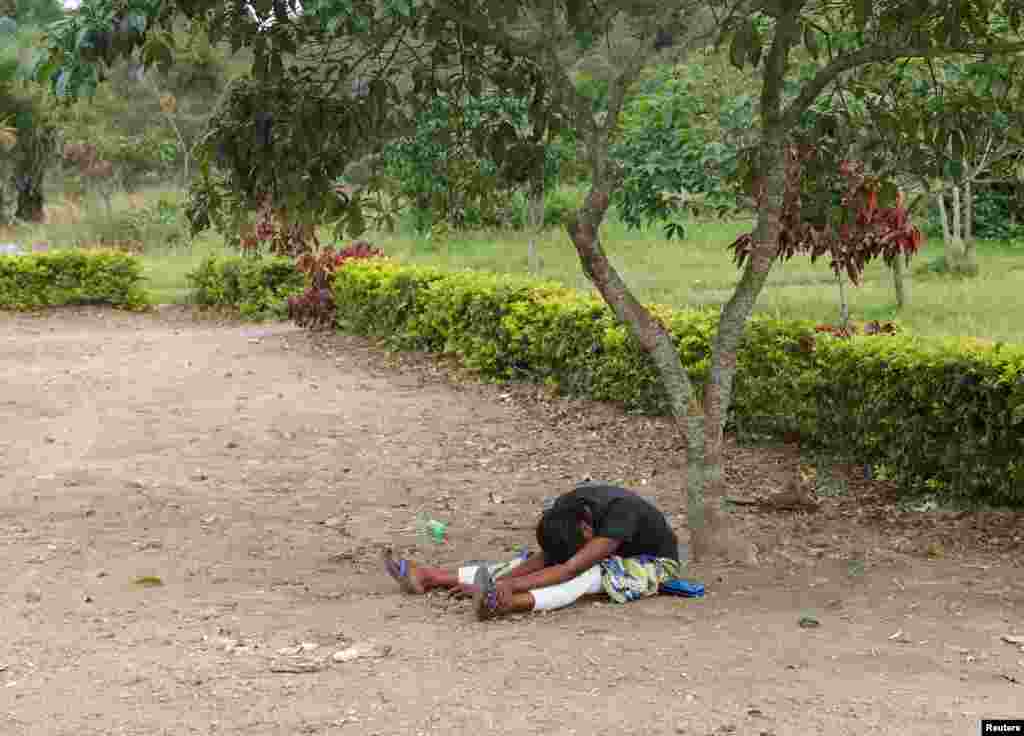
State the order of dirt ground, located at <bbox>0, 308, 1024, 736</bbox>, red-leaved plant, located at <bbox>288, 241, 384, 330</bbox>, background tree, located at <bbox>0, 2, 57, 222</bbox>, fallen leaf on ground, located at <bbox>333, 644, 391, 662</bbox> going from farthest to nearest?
background tree, located at <bbox>0, 2, 57, 222</bbox> < red-leaved plant, located at <bbox>288, 241, 384, 330</bbox> < fallen leaf on ground, located at <bbox>333, 644, 391, 662</bbox> < dirt ground, located at <bbox>0, 308, 1024, 736</bbox>

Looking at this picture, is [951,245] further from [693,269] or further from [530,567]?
[530,567]

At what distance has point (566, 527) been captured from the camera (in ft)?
18.5

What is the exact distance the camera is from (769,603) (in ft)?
18.9

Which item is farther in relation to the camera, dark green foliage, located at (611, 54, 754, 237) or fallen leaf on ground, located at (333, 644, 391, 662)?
dark green foliage, located at (611, 54, 754, 237)

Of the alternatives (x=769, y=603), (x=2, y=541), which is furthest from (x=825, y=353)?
(x=2, y=541)

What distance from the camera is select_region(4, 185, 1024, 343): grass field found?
13352mm

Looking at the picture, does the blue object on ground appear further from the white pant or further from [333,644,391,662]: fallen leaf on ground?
[333,644,391,662]: fallen leaf on ground

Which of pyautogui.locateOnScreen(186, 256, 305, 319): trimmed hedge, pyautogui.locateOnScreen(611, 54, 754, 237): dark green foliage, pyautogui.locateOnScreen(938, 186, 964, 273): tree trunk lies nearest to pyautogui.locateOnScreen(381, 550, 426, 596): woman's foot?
pyautogui.locateOnScreen(611, 54, 754, 237): dark green foliage

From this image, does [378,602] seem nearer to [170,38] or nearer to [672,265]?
[170,38]

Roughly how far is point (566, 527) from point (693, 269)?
13.3 m

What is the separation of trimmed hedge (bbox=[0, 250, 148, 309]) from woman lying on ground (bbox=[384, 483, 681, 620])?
14.0 m

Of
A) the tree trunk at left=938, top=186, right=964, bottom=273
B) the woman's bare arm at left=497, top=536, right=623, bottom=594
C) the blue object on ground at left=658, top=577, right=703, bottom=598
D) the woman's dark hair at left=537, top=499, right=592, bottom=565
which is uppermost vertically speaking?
the tree trunk at left=938, top=186, right=964, bottom=273

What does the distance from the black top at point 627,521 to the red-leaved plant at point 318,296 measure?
1025 centimetres

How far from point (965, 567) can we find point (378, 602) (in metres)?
2.91
